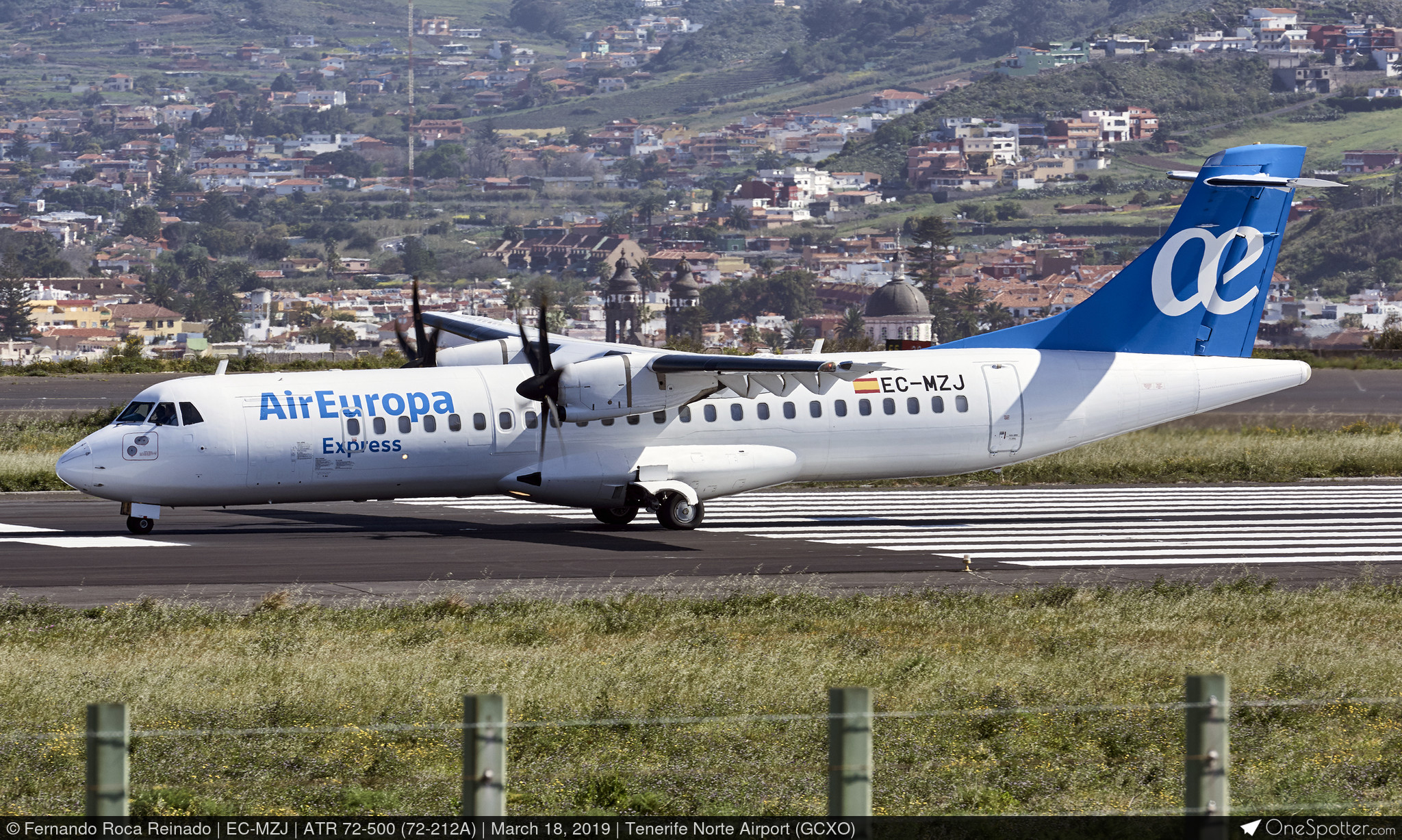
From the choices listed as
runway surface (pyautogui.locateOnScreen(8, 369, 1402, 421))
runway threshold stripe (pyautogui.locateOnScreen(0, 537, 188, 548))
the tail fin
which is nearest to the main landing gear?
the tail fin

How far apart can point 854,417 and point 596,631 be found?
37.8ft

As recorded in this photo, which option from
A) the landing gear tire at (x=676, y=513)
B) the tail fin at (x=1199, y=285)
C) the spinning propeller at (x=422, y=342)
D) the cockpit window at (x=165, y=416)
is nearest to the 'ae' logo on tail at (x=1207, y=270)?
the tail fin at (x=1199, y=285)

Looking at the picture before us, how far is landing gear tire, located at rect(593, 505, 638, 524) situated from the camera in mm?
27703

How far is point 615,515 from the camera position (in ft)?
91.2

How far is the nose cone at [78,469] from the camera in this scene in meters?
24.6

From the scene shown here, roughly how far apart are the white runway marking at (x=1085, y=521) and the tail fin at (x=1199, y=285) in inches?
127

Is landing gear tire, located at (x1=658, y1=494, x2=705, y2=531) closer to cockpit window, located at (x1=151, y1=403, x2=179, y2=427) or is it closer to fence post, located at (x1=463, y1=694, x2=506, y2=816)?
cockpit window, located at (x1=151, y1=403, x2=179, y2=427)

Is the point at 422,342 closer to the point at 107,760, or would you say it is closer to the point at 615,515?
the point at 615,515

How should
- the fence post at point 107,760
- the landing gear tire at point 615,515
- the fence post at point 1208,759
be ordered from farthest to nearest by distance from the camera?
the landing gear tire at point 615,515
the fence post at point 1208,759
the fence post at point 107,760

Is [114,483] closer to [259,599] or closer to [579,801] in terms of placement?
[259,599]

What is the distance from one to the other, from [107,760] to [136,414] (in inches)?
781

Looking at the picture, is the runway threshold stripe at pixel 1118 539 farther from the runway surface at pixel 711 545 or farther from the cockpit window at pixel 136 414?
the cockpit window at pixel 136 414

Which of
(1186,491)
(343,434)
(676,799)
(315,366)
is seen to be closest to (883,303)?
(315,366)

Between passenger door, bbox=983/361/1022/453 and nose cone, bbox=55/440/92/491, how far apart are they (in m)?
15.1
